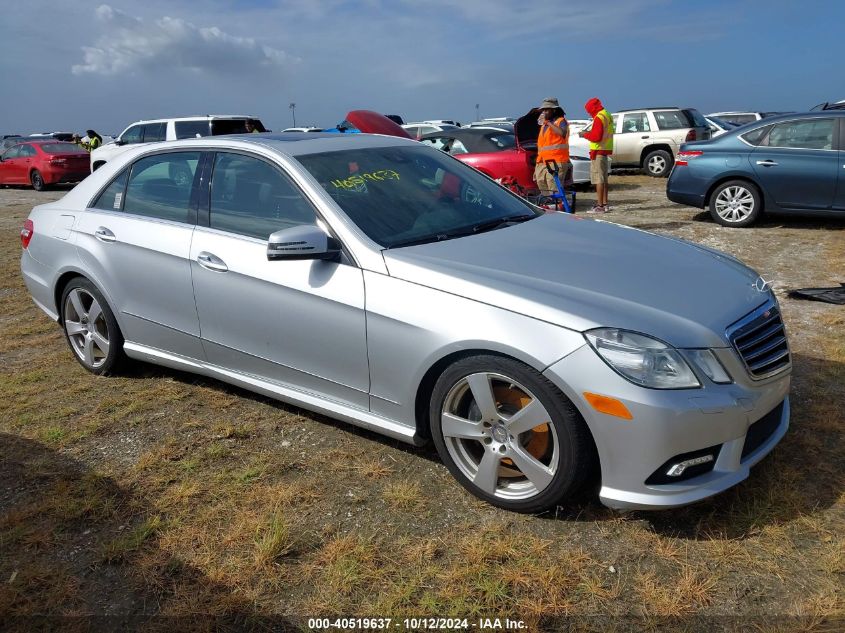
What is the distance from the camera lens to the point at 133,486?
331 centimetres

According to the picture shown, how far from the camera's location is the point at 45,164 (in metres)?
18.5

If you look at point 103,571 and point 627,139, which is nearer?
point 103,571

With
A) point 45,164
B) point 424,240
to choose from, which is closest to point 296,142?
point 424,240

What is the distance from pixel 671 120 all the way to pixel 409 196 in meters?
14.2

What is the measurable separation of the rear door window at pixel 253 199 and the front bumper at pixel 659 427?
157cm

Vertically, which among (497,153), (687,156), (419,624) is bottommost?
(419,624)

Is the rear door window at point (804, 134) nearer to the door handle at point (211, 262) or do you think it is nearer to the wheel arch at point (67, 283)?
the door handle at point (211, 262)

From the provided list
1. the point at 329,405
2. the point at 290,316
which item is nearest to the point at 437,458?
the point at 329,405

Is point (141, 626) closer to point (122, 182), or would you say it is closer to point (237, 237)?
point (237, 237)

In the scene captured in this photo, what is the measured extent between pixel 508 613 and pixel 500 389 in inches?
33.5

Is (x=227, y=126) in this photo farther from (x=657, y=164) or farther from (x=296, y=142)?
(x=296, y=142)

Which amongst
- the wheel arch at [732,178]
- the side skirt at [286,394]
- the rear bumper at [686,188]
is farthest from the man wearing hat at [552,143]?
the side skirt at [286,394]

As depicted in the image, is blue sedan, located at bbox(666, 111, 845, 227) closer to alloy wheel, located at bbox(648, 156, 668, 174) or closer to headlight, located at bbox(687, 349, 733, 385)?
alloy wheel, located at bbox(648, 156, 668, 174)

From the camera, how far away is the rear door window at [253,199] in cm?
351
